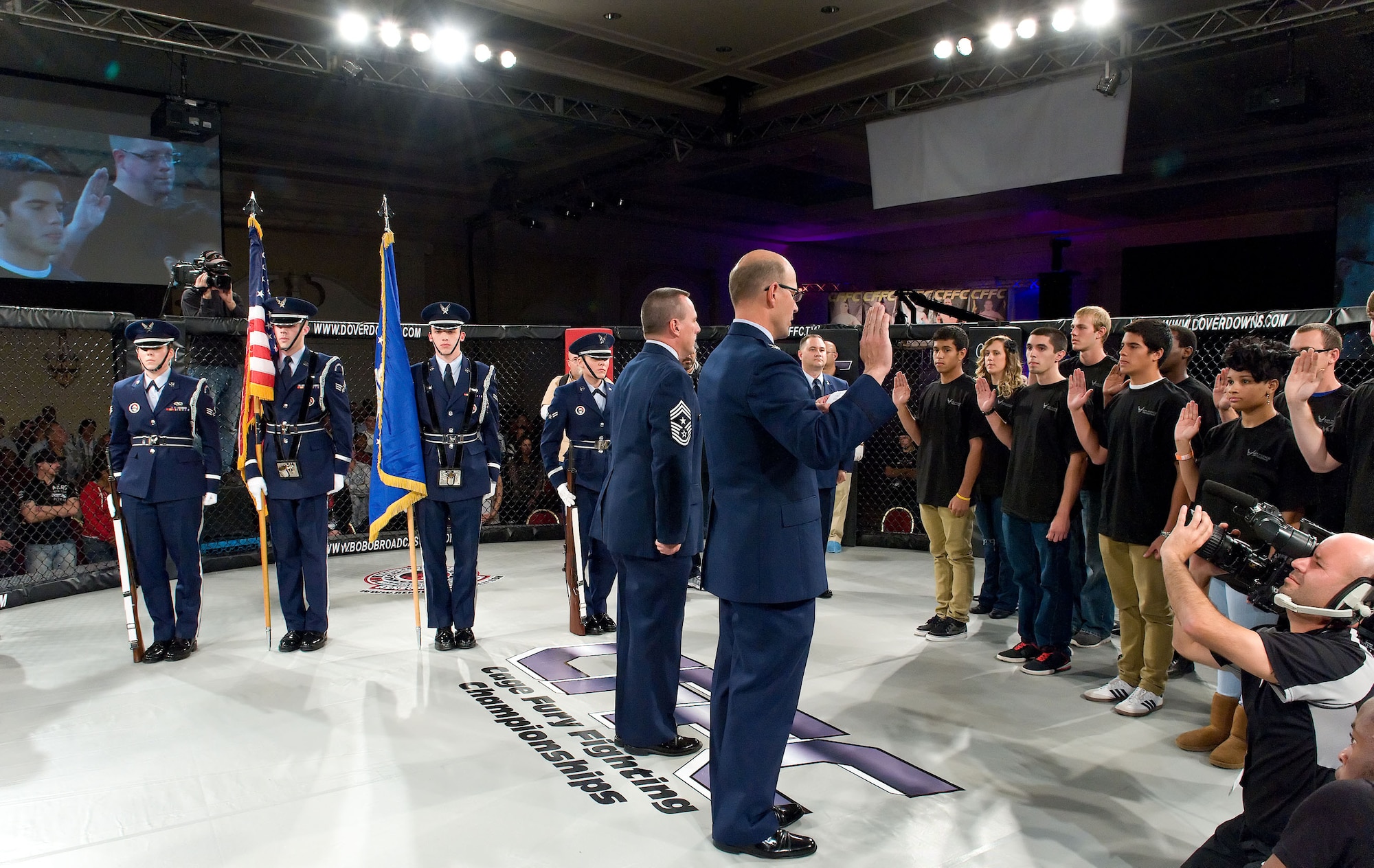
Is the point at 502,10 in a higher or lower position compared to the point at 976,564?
higher

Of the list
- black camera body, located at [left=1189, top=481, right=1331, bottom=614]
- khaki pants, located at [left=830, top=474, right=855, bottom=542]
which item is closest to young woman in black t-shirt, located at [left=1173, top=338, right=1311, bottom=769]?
black camera body, located at [left=1189, top=481, right=1331, bottom=614]

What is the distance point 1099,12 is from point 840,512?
14.1 ft

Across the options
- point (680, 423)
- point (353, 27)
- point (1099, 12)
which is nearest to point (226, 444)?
point (353, 27)

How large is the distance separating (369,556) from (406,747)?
429 cm

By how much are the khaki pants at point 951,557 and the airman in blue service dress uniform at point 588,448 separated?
1.85 metres

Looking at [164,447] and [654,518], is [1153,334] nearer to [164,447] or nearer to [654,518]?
[654,518]

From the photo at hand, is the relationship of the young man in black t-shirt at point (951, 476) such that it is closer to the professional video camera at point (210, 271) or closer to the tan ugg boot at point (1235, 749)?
the tan ugg boot at point (1235, 749)

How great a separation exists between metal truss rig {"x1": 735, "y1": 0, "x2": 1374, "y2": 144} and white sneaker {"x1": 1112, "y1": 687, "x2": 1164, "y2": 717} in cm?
516

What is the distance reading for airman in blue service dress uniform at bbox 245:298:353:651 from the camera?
15.9 ft

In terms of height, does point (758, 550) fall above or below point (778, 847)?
above

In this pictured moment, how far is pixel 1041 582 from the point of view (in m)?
4.48

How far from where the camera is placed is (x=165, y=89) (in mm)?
9703

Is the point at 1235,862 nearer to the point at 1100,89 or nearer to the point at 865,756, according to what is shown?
the point at 865,756

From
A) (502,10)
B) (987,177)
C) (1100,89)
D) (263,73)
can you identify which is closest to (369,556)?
(502,10)
